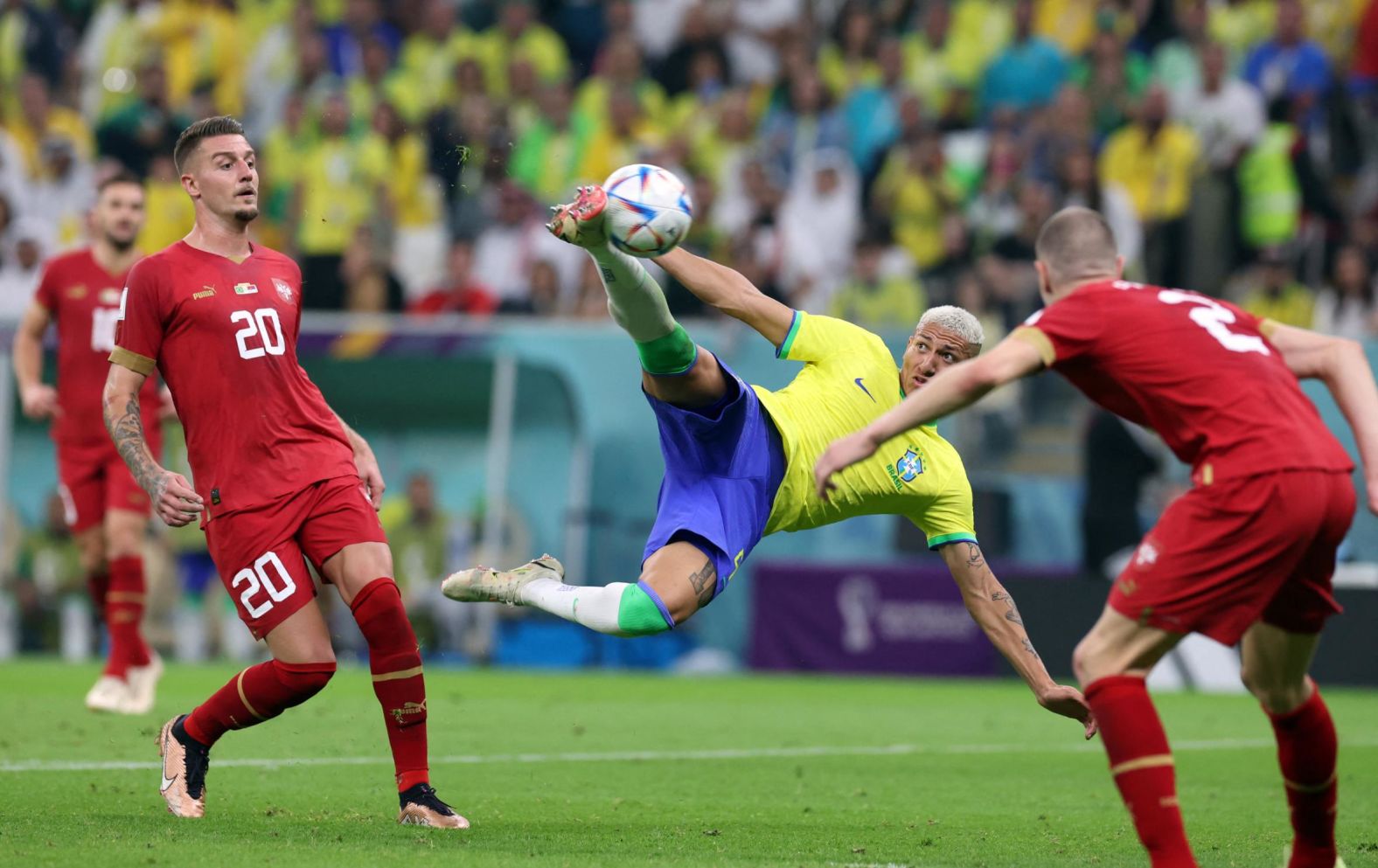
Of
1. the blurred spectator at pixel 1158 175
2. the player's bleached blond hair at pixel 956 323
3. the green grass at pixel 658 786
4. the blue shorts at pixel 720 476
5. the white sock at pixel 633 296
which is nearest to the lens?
the green grass at pixel 658 786

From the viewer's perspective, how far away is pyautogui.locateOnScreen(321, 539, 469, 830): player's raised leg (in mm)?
7047

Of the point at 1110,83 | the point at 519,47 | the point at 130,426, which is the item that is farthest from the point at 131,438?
the point at 519,47

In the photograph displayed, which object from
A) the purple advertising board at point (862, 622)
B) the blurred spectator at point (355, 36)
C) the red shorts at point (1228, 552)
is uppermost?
the blurred spectator at point (355, 36)

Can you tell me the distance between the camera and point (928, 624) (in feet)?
56.5

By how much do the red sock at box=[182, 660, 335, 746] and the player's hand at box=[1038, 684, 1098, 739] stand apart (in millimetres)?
2668

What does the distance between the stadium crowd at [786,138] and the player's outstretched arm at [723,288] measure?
28.8 ft

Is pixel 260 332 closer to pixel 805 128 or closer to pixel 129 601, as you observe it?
pixel 129 601

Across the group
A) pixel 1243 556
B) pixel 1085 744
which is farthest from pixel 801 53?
pixel 1243 556

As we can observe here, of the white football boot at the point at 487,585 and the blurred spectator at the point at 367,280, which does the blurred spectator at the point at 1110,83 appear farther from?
the white football boot at the point at 487,585

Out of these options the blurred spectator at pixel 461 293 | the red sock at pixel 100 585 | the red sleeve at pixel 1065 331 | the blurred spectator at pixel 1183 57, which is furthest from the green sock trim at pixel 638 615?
the blurred spectator at pixel 1183 57

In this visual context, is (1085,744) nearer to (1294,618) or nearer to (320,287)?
(1294,618)

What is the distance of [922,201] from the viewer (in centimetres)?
1872

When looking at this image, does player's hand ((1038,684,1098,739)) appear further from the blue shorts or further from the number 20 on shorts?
the number 20 on shorts

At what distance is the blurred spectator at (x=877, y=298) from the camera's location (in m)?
17.6
